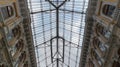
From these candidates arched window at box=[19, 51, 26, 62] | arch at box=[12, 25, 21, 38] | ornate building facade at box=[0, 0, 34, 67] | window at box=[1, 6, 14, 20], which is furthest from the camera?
arched window at box=[19, 51, 26, 62]

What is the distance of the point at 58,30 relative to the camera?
35656 millimetres

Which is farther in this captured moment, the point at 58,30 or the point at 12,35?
the point at 58,30

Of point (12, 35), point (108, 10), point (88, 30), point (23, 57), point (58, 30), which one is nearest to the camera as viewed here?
point (108, 10)

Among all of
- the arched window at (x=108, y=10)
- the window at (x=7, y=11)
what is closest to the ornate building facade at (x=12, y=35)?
the window at (x=7, y=11)

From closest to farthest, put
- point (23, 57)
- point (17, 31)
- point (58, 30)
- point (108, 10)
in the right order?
point (108, 10)
point (17, 31)
point (23, 57)
point (58, 30)

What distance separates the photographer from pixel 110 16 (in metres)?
22.6

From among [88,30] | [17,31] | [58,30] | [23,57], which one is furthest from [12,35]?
[88,30]

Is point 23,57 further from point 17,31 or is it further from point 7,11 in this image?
point 7,11

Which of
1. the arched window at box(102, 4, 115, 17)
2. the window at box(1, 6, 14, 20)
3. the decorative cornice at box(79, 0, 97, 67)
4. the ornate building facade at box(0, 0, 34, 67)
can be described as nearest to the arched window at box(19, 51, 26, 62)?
the ornate building facade at box(0, 0, 34, 67)

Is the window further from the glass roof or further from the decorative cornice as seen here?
the decorative cornice

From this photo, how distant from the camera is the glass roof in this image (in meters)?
29.9

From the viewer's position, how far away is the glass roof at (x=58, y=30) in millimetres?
29922

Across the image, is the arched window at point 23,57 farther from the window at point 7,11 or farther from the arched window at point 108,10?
the arched window at point 108,10

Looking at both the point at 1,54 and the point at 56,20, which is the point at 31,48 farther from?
the point at 1,54
